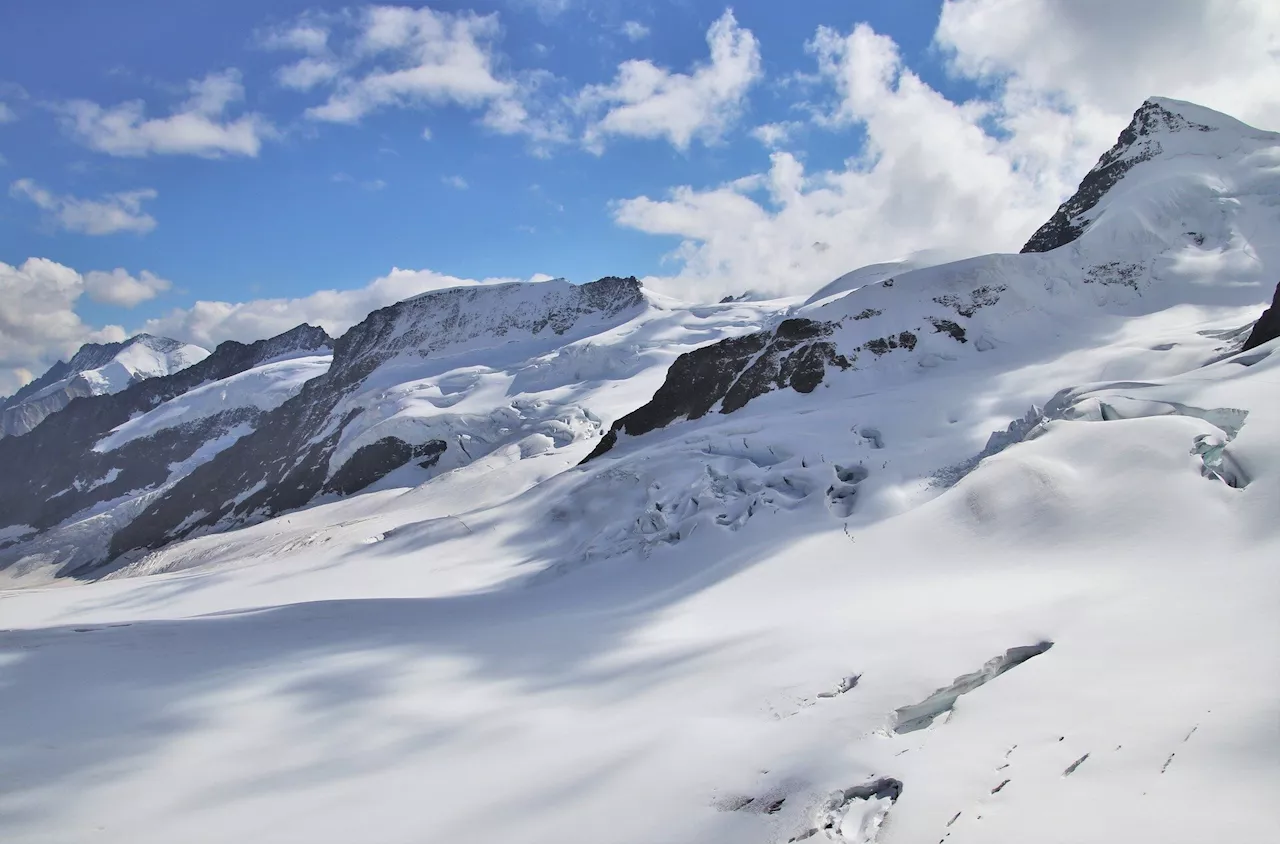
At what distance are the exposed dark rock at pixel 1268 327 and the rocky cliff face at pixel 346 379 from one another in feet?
323

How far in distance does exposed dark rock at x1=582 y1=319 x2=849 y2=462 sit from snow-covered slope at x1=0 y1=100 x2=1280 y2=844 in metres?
8.55

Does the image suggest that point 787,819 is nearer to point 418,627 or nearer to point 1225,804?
point 1225,804

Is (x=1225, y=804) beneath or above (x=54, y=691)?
beneath

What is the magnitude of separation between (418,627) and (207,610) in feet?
59.6

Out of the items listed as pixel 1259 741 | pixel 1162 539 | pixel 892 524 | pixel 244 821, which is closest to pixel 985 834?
pixel 1259 741

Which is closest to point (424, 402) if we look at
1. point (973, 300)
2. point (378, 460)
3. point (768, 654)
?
point (378, 460)

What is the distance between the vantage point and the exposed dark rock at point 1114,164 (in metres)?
55.9

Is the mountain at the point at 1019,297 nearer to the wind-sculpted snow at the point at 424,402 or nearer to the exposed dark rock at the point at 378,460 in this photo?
the wind-sculpted snow at the point at 424,402

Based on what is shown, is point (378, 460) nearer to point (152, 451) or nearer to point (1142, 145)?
point (1142, 145)

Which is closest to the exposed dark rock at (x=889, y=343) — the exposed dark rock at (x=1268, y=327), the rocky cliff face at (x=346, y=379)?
the exposed dark rock at (x=1268, y=327)

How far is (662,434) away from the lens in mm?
42344

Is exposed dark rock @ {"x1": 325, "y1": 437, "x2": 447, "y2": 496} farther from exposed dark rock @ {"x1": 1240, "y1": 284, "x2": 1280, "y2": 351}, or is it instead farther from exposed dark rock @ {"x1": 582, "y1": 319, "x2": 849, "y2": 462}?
exposed dark rock @ {"x1": 1240, "y1": 284, "x2": 1280, "y2": 351}

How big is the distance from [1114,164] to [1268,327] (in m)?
45.4

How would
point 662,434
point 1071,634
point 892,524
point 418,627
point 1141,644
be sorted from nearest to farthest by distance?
1. point 1141,644
2. point 1071,634
3. point 418,627
4. point 892,524
5. point 662,434
